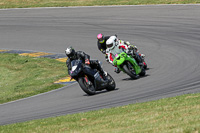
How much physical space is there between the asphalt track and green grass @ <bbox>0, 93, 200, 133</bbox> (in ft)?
5.45

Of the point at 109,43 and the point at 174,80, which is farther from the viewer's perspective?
the point at 109,43

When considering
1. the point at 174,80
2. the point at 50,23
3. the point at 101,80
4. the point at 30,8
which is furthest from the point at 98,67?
the point at 30,8

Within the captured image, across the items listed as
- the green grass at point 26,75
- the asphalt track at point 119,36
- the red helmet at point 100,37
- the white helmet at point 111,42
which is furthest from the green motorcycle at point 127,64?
the green grass at point 26,75

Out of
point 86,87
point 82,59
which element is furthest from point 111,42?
point 86,87

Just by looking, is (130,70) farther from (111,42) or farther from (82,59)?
(82,59)

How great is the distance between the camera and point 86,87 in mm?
14602

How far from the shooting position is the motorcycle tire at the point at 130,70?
16188 mm

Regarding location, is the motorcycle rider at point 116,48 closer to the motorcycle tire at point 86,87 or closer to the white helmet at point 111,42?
the white helmet at point 111,42

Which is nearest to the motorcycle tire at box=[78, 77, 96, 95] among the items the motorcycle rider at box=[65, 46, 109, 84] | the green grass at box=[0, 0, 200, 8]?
the motorcycle rider at box=[65, 46, 109, 84]

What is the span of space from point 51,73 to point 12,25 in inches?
516

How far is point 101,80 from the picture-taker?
15.0 m

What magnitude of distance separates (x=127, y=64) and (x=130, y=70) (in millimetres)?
253

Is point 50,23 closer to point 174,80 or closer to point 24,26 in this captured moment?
point 24,26

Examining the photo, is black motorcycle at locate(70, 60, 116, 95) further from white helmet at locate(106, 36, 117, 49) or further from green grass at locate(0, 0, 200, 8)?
green grass at locate(0, 0, 200, 8)
